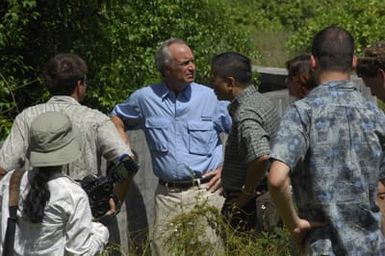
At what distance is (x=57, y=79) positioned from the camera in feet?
20.1

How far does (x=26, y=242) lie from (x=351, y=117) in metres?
1.54

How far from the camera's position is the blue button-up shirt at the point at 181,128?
278 inches

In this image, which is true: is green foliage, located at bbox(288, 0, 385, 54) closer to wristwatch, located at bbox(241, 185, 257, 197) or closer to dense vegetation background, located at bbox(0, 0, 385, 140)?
dense vegetation background, located at bbox(0, 0, 385, 140)

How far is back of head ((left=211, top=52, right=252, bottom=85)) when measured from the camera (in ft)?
22.4

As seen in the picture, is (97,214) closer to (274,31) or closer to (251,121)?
(251,121)

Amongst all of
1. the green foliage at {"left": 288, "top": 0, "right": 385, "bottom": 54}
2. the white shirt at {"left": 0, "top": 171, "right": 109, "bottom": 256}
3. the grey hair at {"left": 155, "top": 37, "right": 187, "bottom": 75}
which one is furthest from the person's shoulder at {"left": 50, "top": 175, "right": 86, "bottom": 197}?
the green foliage at {"left": 288, "top": 0, "right": 385, "bottom": 54}

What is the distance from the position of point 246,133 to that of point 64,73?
113 cm

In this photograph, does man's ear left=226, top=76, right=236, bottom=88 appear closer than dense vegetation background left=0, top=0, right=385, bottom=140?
Yes

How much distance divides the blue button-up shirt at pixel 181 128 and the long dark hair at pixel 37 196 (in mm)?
2031

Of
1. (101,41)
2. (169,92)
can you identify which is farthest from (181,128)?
(101,41)

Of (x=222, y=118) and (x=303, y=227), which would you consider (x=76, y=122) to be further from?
(x=303, y=227)

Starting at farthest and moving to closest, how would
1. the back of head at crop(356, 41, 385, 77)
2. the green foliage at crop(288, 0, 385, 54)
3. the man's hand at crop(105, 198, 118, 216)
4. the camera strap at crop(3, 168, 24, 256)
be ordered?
1. the green foliage at crop(288, 0, 385, 54)
2. the back of head at crop(356, 41, 385, 77)
3. the man's hand at crop(105, 198, 118, 216)
4. the camera strap at crop(3, 168, 24, 256)

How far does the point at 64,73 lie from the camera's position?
6105mm

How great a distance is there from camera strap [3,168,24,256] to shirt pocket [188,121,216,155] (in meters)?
2.06
